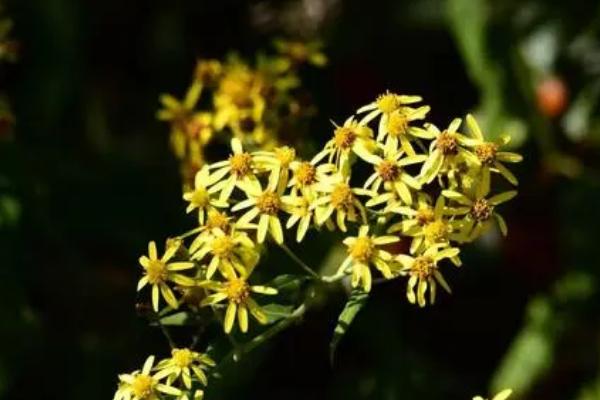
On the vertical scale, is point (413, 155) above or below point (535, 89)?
below

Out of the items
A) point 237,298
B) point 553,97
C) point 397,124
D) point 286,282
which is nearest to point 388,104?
point 397,124

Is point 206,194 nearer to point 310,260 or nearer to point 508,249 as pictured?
point 310,260

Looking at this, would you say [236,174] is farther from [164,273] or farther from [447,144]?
[447,144]

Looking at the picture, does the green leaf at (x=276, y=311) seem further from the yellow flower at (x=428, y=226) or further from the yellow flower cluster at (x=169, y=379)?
the yellow flower at (x=428, y=226)

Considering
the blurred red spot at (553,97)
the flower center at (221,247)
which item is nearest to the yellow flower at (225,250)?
the flower center at (221,247)

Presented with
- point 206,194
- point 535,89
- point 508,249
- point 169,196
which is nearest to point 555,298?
point 508,249

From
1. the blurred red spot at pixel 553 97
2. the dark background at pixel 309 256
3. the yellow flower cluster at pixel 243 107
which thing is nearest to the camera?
the yellow flower cluster at pixel 243 107
